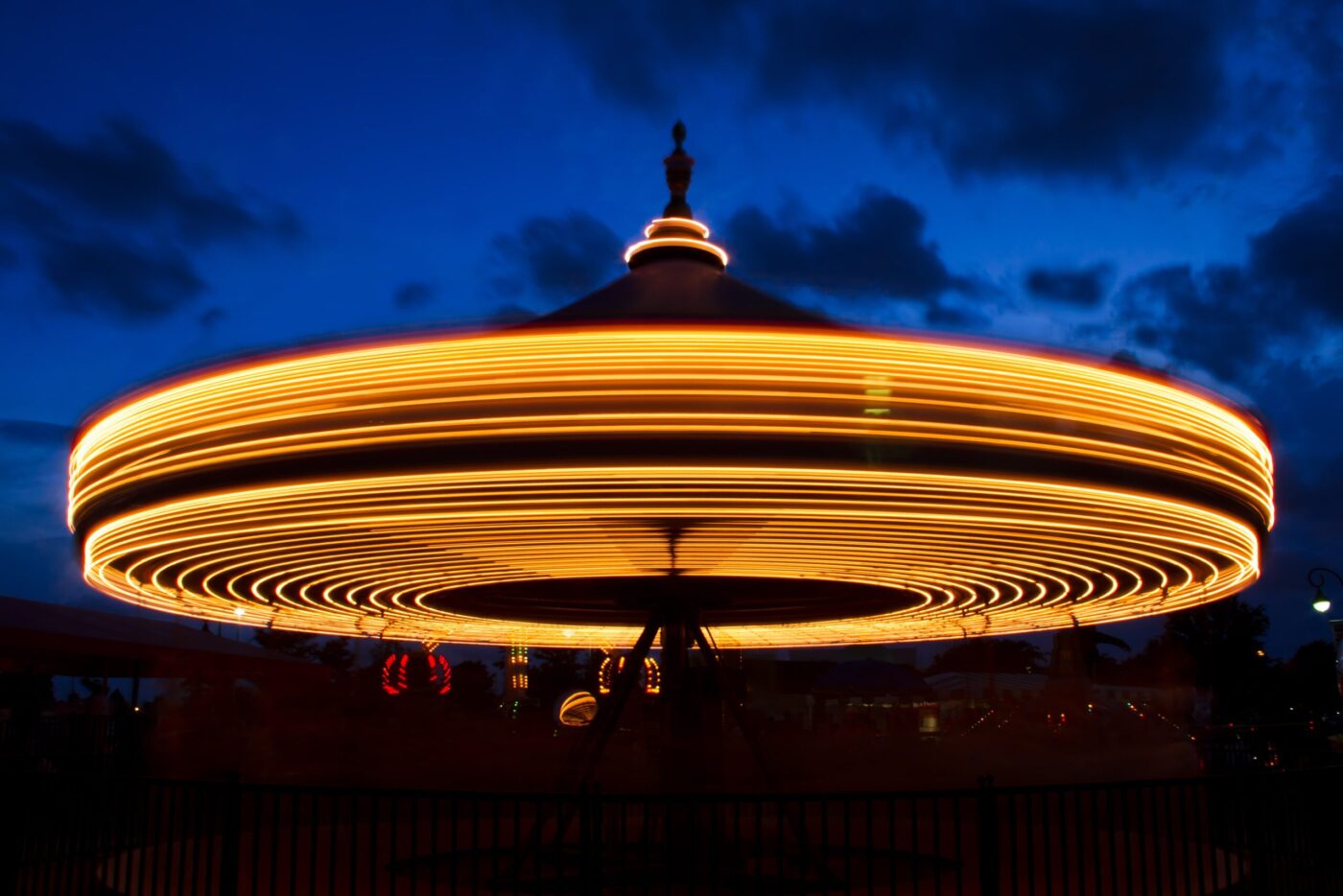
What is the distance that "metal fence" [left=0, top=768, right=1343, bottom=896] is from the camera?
675 centimetres

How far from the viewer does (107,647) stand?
18359mm

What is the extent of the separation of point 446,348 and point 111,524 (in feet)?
11.6

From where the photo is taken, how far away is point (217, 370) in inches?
323

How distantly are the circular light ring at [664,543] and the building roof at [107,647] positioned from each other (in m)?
4.37

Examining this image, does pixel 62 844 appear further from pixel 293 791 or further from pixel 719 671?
pixel 719 671

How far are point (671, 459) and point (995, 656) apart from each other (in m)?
66.9

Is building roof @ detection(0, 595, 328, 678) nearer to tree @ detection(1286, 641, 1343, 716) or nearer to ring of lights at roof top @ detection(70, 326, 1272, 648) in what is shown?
ring of lights at roof top @ detection(70, 326, 1272, 648)

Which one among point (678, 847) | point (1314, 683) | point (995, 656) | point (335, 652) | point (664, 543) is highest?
point (995, 656)

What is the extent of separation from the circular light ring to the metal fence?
1.89m

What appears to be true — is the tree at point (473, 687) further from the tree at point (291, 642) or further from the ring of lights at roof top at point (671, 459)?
the ring of lights at roof top at point (671, 459)

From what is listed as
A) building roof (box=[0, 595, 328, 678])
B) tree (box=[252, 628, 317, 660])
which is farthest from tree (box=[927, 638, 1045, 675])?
building roof (box=[0, 595, 328, 678])

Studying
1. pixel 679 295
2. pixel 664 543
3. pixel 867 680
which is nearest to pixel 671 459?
pixel 664 543

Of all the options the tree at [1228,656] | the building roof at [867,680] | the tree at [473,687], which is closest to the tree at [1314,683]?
the tree at [1228,656]

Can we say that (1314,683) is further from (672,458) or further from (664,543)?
(672,458)
